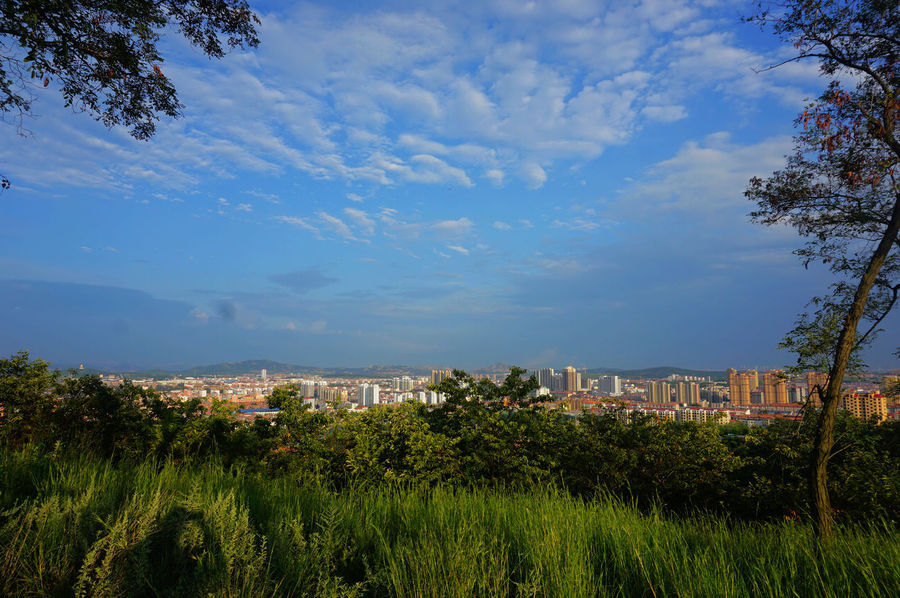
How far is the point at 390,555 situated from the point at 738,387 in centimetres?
1192

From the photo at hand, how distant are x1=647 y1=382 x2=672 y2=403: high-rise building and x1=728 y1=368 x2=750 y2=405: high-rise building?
1.42 metres

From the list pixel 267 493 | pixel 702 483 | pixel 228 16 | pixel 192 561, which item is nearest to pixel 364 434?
pixel 267 493

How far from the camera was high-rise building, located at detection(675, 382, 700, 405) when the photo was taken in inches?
504

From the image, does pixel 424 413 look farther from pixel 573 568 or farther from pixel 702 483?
pixel 573 568

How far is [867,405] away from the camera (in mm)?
7891

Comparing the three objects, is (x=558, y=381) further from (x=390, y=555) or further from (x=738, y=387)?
(x=390, y=555)

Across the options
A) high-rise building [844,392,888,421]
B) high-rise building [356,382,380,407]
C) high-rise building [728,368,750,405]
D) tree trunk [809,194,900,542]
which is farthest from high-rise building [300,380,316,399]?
high-rise building [728,368,750,405]

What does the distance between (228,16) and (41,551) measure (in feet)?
25.1

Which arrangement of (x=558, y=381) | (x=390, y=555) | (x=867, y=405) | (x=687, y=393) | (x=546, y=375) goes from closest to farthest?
(x=390, y=555)
(x=867, y=405)
(x=687, y=393)
(x=558, y=381)
(x=546, y=375)

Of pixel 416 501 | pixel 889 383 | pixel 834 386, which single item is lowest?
pixel 416 501

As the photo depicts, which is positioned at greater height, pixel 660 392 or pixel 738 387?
pixel 738 387

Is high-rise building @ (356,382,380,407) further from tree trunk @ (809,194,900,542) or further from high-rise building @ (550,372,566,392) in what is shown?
tree trunk @ (809,194,900,542)

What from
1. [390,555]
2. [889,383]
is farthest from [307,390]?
[889,383]

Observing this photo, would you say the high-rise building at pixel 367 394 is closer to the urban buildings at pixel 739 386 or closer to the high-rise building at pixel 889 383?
the urban buildings at pixel 739 386
